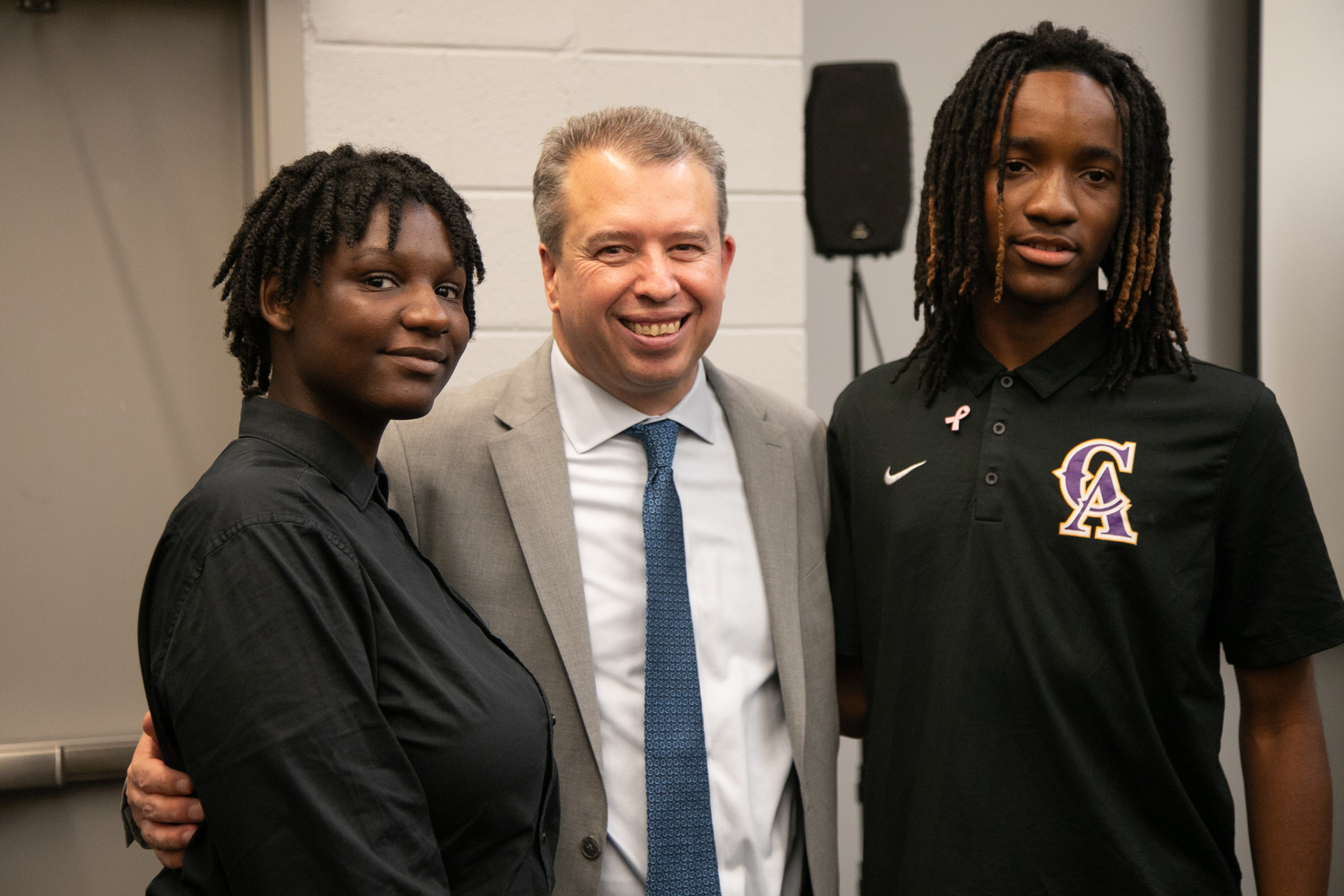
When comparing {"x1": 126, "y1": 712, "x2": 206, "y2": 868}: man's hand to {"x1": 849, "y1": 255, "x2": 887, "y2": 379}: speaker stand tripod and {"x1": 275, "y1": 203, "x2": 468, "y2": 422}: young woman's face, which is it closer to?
{"x1": 275, "y1": 203, "x2": 468, "y2": 422}: young woman's face

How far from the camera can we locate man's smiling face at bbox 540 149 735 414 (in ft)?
4.87

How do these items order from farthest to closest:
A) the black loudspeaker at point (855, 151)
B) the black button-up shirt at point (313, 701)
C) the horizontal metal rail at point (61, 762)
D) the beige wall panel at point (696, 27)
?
the black loudspeaker at point (855, 151)
the beige wall panel at point (696, 27)
the horizontal metal rail at point (61, 762)
the black button-up shirt at point (313, 701)

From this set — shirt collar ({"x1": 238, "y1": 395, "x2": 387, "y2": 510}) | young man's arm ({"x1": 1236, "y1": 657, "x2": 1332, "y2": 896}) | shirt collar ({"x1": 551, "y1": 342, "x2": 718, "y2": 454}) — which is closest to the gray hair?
shirt collar ({"x1": 551, "y1": 342, "x2": 718, "y2": 454})

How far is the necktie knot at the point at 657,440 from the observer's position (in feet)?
Answer: 5.04

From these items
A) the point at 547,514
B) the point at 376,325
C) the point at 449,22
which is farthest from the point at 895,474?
the point at 449,22

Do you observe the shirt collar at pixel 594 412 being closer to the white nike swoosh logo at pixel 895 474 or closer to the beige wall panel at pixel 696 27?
the white nike swoosh logo at pixel 895 474

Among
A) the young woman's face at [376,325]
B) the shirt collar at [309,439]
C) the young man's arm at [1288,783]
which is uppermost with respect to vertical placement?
the young woman's face at [376,325]

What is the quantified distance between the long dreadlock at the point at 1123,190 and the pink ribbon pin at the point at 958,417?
0.40 feet

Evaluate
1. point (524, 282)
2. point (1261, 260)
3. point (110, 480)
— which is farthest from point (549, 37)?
point (1261, 260)

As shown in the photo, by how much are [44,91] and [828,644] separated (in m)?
1.79

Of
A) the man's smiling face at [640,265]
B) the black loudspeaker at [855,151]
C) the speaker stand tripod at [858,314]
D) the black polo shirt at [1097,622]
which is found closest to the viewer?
the black polo shirt at [1097,622]

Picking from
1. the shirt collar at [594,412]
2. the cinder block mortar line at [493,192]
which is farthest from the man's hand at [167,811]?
the cinder block mortar line at [493,192]

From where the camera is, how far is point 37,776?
6.89ft

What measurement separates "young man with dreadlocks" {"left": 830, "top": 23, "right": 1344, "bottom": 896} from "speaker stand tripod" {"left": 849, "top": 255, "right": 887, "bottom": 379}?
1040 mm
